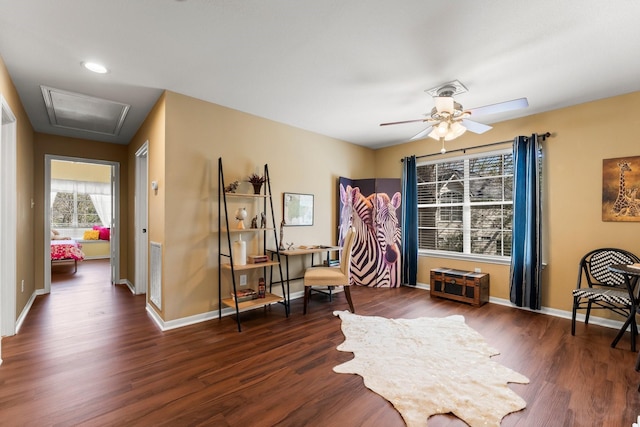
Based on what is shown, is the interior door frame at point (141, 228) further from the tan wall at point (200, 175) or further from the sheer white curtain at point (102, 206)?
the sheer white curtain at point (102, 206)

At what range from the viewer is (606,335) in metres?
3.03

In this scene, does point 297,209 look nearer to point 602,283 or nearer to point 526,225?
point 526,225

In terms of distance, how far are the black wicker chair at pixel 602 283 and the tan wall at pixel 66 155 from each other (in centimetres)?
675

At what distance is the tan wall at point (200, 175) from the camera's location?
321cm

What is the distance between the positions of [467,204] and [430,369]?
3.06 meters

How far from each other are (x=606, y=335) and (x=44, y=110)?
23.2 ft

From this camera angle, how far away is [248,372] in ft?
7.50

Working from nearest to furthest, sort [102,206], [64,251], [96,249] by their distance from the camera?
[64,251]
[96,249]
[102,206]

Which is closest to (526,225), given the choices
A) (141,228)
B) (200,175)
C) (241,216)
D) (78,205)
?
(241,216)

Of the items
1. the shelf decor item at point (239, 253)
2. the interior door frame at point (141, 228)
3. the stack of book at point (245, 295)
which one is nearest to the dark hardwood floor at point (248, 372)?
the stack of book at point (245, 295)

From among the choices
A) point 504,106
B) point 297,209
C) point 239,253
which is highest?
point 504,106

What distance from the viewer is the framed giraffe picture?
3.15 meters

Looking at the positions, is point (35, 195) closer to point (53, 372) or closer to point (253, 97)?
point (53, 372)

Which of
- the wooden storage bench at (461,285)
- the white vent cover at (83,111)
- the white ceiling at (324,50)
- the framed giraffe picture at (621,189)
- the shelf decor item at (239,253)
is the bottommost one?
the wooden storage bench at (461,285)
